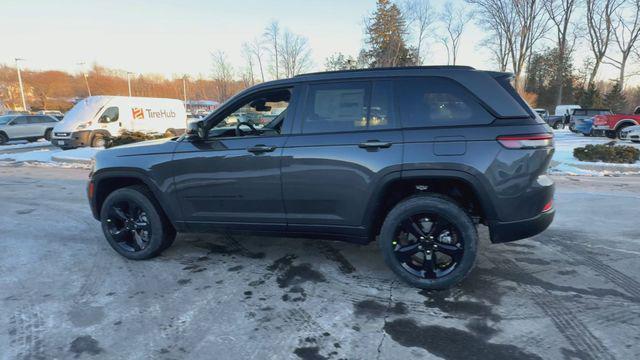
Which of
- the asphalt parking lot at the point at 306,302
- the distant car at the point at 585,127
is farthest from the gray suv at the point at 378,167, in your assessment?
the distant car at the point at 585,127

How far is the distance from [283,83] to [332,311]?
6.92 ft

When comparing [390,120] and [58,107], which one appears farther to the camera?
[58,107]

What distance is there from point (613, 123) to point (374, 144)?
19972 millimetres

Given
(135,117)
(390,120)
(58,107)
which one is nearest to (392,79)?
(390,120)

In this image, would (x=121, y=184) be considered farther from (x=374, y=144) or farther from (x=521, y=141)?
(x=521, y=141)

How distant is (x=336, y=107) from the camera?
11.4 feet

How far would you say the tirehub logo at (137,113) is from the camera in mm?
17250

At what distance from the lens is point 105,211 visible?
165 inches

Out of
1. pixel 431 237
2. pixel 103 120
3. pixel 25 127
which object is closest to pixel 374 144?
pixel 431 237

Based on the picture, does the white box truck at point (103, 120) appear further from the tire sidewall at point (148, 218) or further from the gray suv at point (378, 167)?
the gray suv at point (378, 167)

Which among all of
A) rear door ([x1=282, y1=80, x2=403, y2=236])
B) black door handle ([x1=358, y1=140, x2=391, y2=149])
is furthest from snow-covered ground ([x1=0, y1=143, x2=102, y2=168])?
black door handle ([x1=358, y1=140, x2=391, y2=149])

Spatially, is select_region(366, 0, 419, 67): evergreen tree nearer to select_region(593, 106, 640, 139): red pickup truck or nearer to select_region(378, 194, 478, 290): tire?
select_region(593, 106, 640, 139): red pickup truck

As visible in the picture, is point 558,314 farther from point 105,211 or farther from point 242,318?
point 105,211

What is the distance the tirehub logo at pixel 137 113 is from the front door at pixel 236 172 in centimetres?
1527
